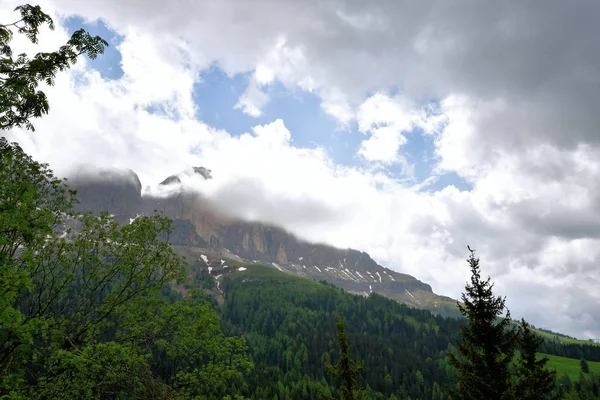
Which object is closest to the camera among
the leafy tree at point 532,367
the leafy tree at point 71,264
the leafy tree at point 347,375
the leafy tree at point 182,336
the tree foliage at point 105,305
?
the tree foliage at point 105,305

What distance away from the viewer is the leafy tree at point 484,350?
21.5 meters

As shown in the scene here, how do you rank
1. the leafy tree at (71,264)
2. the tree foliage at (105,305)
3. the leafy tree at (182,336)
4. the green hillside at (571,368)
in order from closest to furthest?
the tree foliage at (105,305) → the leafy tree at (71,264) → the leafy tree at (182,336) → the green hillside at (571,368)

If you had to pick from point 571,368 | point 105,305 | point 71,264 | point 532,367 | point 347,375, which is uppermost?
point 71,264

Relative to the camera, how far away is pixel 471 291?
24.4 meters

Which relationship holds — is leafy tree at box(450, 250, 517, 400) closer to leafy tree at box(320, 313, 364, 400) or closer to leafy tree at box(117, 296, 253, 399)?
leafy tree at box(320, 313, 364, 400)

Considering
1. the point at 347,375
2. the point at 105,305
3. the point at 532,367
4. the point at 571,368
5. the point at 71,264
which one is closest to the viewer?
the point at 347,375

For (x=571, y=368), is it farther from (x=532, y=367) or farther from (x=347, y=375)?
(x=347, y=375)

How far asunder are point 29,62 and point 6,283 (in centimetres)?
853

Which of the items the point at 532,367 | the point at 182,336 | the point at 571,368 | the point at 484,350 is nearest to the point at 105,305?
the point at 182,336

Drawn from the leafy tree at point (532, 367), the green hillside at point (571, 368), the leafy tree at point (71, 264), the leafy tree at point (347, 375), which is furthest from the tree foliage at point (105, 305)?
the green hillside at point (571, 368)

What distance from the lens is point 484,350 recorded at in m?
23.1

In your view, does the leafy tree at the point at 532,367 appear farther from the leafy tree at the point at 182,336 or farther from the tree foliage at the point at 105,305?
the tree foliage at the point at 105,305

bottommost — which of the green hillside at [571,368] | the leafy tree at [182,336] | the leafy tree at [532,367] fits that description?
the green hillside at [571,368]

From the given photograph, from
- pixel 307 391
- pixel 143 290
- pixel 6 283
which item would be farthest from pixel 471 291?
pixel 307 391
